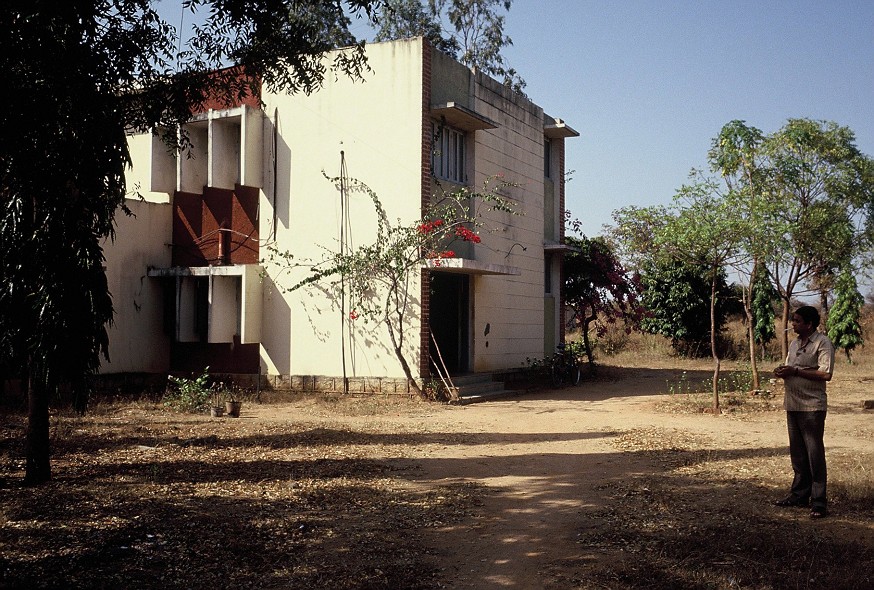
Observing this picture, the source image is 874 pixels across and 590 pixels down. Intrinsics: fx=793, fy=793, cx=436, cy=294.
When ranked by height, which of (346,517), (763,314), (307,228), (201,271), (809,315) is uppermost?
(307,228)

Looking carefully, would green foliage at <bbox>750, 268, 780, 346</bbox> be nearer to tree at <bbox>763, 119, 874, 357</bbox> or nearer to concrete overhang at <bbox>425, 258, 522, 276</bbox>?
tree at <bbox>763, 119, 874, 357</bbox>

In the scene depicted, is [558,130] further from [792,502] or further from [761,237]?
[792,502]

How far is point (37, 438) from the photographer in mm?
7391

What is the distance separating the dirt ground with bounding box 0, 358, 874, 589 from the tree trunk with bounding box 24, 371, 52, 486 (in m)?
0.26

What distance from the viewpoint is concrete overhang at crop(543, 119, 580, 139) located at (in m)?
20.2

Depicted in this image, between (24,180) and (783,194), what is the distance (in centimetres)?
1741

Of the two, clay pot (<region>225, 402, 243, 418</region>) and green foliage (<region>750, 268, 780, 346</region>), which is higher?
green foliage (<region>750, 268, 780, 346</region>)

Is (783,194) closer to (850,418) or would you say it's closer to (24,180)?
(850,418)

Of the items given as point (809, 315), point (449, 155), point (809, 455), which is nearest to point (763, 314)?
point (449, 155)

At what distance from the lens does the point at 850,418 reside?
12.5 meters

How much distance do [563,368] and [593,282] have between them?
3380mm

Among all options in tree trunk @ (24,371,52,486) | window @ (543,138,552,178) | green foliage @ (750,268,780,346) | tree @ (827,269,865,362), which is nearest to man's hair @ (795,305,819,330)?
tree trunk @ (24,371,52,486)

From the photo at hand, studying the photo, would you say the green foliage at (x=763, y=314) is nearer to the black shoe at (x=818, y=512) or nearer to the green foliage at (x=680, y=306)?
the green foliage at (x=680, y=306)

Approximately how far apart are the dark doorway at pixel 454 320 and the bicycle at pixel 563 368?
8.59 ft
